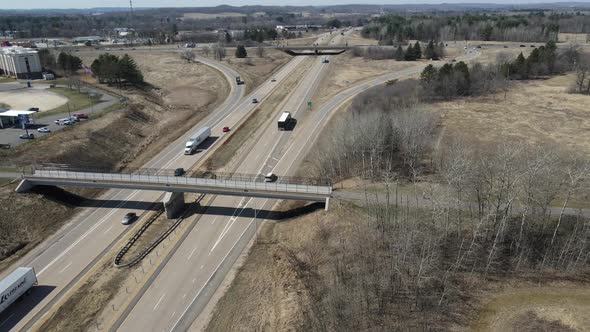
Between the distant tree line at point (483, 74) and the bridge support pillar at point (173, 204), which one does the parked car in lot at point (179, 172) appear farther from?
the distant tree line at point (483, 74)

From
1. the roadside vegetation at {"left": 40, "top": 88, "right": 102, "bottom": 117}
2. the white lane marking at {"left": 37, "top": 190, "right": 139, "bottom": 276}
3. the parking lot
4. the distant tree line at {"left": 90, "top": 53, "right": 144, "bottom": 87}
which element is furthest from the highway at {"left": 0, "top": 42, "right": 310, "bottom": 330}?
the distant tree line at {"left": 90, "top": 53, "right": 144, "bottom": 87}

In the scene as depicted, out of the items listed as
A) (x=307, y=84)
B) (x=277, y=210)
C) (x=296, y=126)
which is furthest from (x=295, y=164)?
(x=307, y=84)

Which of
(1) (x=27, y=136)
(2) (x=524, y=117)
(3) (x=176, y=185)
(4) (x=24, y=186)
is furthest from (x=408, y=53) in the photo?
(4) (x=24, y=186)

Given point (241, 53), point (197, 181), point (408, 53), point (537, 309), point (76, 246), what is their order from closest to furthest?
point (537, 309) → point (76, 246) → point (197, 181) → point (408, 53) → point (241, 53)

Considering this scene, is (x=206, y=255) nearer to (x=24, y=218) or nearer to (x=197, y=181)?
(x=197, y=181)

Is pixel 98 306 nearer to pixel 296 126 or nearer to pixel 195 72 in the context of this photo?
pixel 296 126
